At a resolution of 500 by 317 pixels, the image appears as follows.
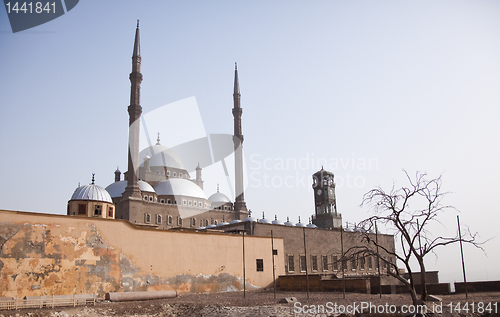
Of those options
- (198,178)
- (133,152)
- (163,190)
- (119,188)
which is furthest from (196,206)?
(133,152)

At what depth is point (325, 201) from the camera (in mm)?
51094

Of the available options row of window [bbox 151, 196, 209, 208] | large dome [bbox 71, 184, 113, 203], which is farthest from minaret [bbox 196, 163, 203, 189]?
large dome [bbox 71, 184, 113, 203]

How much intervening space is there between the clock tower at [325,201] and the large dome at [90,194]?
27491 mm

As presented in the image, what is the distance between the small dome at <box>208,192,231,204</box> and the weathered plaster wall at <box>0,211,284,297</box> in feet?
91.5

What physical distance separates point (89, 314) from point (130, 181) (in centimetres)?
2513

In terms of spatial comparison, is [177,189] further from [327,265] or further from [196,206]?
[327,265]

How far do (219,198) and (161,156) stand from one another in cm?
940

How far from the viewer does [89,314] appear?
617 inches

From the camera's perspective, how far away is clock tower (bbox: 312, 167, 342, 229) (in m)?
50.6

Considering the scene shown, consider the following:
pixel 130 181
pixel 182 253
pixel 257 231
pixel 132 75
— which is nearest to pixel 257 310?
pixel 182 253

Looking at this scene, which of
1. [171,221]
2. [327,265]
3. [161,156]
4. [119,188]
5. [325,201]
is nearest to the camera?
[327,265]

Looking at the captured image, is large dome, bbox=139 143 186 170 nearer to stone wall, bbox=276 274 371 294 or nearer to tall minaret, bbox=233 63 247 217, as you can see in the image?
tall minaret, bbox=233 63 247 217

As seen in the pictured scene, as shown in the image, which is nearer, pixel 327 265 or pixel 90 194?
pixel 90 194

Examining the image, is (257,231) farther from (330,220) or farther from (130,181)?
(330,220)
